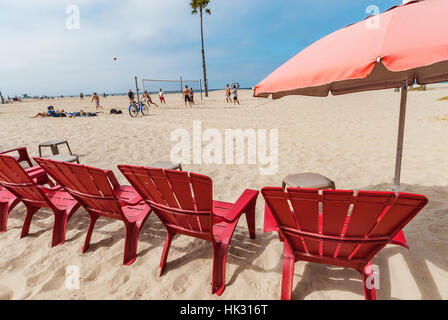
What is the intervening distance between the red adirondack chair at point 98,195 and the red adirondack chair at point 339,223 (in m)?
1.60

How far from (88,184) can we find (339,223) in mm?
2333

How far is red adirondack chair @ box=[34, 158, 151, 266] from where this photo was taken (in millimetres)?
2281

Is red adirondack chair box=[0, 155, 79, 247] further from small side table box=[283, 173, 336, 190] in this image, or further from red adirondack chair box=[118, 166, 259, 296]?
small side table box=[283, 173, 336, 190]

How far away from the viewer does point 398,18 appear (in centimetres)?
178

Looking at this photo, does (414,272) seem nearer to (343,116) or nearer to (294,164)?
(294,164)

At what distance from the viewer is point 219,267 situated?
2195 mm

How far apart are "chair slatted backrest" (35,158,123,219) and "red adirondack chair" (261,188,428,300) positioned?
1.59 m

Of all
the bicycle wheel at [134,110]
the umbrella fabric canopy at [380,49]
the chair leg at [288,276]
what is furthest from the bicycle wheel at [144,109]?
the chair leg at [288,276]

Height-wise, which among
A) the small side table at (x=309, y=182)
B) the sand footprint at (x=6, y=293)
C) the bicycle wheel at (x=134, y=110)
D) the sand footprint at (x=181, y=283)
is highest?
the bicycle wheel at (x=134, y=110)

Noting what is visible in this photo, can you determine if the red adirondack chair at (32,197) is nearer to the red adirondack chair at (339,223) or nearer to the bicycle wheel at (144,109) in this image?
the red adirondack chair at (339,223)

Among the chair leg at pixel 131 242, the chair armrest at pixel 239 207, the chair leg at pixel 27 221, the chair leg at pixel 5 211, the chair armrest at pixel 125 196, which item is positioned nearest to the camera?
the chair armrest at pixel 239 207

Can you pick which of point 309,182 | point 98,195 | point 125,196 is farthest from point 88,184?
point 309,182

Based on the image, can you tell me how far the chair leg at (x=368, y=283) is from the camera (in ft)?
5.86

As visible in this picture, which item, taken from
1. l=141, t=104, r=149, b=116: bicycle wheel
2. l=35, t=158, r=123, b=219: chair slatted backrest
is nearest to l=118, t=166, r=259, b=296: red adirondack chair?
l=35, t=158, r=123, b=219: chair slatted backrest
